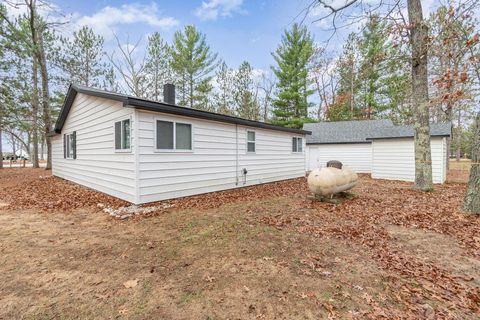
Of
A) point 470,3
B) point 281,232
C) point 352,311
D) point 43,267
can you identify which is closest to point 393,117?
point 470,3

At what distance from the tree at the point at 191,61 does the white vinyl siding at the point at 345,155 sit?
12.7 m

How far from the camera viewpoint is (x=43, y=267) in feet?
10.1

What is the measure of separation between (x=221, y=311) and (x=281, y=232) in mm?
2396

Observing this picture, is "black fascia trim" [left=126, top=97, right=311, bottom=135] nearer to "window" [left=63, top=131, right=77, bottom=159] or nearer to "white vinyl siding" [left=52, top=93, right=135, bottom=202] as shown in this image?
"white vinyl siding" [left=52, top=93, right=135, bottom=202]

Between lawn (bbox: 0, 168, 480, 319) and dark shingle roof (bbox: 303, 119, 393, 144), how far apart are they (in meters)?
12.1

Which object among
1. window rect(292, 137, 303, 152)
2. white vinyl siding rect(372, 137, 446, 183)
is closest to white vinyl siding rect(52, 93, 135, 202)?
window rect(292, 137, 303, 152)

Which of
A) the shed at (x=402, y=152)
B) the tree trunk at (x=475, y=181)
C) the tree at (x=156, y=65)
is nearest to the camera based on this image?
the tree trunk at (x=475, y=181)

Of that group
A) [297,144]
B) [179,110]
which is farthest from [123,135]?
[297,144]

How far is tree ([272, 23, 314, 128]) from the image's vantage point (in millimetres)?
23672

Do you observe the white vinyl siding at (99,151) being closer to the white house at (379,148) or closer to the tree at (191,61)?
the white house at (379,148)

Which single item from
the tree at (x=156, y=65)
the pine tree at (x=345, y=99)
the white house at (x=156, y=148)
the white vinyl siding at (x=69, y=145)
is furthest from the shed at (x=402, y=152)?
the tree at (x=156, y=65)

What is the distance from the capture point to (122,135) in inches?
263

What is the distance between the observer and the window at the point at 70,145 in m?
10.1

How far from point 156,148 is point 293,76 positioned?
2109cm
